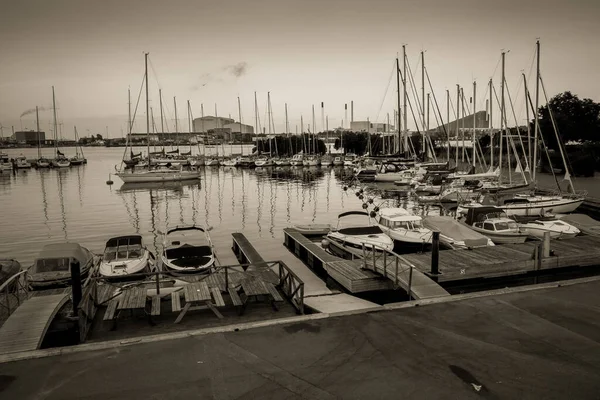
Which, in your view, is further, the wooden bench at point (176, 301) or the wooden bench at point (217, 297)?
the wooden bench at point (217, 297)

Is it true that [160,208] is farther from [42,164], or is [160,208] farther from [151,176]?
[42,164]

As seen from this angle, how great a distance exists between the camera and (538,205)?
35.2 meters

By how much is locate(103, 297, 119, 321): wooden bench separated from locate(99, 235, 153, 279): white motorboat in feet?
16.2

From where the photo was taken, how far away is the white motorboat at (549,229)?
2511 cm

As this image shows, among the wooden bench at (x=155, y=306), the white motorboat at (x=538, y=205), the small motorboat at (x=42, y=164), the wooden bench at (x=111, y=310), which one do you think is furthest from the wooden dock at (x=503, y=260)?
the small motorboat at (x=42, y=164)

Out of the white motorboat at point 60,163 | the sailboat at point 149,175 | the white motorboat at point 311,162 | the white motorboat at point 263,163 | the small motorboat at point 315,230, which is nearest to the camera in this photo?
the small motorboat at point 315,230

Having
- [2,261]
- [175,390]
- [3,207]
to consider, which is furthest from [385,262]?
[3,207]

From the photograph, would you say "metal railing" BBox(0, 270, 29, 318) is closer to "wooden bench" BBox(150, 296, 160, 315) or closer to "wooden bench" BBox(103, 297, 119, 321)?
"wooden bench" BBox(103, 297, 119, 321)

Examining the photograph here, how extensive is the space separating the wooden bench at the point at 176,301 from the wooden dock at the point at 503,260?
31.1ft

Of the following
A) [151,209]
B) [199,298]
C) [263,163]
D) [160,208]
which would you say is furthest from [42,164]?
[199,298]

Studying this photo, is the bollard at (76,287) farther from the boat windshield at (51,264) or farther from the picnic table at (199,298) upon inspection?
the boat windshield at (51,264)

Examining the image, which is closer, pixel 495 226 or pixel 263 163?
pixel 495 226

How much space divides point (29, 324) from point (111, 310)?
2129mm

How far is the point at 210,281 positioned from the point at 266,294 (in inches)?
99.4
